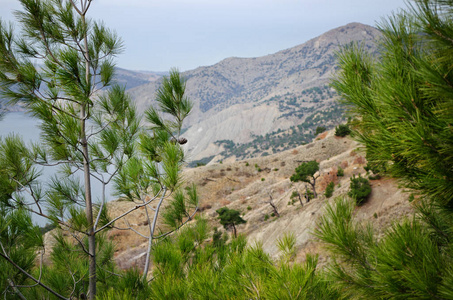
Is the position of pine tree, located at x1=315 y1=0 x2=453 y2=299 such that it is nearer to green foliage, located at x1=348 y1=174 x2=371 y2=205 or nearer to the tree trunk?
the tree trunk

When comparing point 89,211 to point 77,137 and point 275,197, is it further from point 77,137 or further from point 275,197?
point 275,197

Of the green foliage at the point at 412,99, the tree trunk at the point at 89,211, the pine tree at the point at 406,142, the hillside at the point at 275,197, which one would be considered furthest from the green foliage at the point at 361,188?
the tree trunk at the point at 89,211

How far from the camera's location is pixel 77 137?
3301mm

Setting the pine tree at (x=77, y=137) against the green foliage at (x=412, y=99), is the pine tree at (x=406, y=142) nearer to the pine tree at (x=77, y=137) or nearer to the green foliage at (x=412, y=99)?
the green foliage at (x=412, y=99)

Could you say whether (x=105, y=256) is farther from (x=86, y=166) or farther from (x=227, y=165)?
(x=227, y=165)

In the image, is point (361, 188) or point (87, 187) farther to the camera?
point (361, 188)

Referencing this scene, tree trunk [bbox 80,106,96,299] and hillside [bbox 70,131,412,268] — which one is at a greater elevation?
tree trunk [bbox 80,106,96,299]

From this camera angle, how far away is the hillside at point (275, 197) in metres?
14.3

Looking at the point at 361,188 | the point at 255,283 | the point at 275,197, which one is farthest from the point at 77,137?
the point at 275,197

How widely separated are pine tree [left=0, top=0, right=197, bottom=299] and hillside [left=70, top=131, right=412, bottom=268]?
827 centimetres

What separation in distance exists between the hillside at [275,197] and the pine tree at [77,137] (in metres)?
8.27

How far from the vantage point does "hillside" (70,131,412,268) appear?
47.0 feet

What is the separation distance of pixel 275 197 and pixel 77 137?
28.2 meters

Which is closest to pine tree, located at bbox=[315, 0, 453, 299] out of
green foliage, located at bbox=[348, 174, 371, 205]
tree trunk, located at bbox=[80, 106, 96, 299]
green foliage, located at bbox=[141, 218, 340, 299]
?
green foliage, located at bbox=[141, 218, 340, 299]
